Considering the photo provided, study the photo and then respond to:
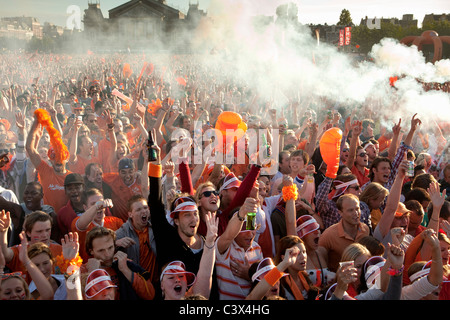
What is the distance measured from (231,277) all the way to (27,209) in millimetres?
2456

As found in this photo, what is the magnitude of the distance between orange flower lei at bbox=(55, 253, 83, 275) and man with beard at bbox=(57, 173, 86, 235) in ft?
3.17

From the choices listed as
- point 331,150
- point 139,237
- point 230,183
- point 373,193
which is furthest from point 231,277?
point 331,150

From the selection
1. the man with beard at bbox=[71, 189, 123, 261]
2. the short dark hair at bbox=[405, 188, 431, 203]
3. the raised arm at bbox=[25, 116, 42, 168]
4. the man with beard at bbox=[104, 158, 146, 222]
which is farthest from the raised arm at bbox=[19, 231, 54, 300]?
the short dark hair at bbox=[405, 188, 431, 203]

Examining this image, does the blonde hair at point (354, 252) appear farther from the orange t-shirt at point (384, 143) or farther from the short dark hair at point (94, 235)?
the orange t-shirt at point (384, 143)

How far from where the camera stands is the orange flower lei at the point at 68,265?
3.13 metres

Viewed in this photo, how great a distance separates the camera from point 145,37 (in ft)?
121

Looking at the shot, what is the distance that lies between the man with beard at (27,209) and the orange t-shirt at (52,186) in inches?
11.8

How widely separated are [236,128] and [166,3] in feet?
122

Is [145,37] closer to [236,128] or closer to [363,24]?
[363,24]

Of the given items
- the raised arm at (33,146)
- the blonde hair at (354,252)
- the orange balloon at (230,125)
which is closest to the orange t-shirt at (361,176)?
A: the orange balloon at (230,125)

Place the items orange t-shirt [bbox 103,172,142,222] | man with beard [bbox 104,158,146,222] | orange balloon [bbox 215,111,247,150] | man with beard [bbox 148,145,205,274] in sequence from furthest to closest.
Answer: orange balloon [bbox 215,111,247,150] → man with beard [bbox 104,158,146,222] → orange t-shirt [bbox 103,172,142,222] → man with beard [bbox 148,145,205,274]

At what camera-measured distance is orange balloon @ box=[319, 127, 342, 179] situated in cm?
555

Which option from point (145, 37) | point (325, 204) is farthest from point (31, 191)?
point (145, 37)

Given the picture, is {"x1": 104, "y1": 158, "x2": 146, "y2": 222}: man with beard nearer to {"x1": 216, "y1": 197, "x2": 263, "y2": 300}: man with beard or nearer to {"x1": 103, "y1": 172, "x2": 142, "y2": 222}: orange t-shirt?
{"x1": 103, "y1": 172, "x2": 142, "y2": 222}: orange t-shirt
